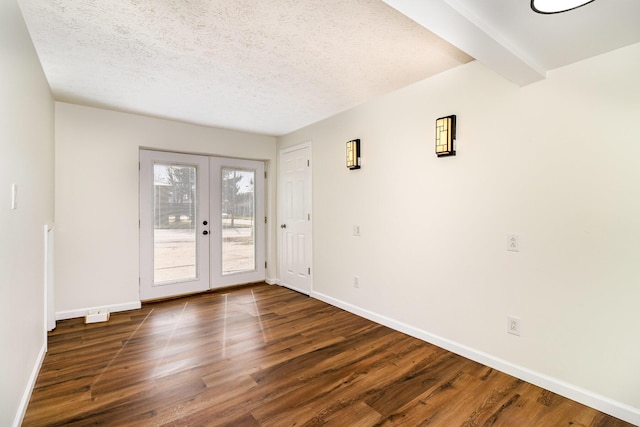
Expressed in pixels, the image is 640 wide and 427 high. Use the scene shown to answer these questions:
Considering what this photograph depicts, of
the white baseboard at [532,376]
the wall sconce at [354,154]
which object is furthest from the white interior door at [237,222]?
the white baseboard at [532,376]

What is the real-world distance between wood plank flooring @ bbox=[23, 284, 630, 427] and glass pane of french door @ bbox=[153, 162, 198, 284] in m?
1.00

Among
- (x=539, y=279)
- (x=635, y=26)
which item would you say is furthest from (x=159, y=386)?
(x=635, y=26)

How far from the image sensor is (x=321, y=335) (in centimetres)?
308

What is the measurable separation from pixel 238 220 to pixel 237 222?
0.04m

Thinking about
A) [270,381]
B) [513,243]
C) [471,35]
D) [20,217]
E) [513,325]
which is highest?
[471,35]

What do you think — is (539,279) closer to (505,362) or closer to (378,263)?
(505,362)

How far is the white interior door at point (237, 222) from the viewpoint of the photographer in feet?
15.2

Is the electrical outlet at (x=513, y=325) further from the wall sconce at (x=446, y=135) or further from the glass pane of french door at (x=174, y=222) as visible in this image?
the glass pane of french door at (x=174, y=222)

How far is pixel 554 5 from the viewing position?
4.88 feet

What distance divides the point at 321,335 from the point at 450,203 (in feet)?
5.92

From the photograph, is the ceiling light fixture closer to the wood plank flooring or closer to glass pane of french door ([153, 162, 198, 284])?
the wood plank flooring

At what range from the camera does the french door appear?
411cm

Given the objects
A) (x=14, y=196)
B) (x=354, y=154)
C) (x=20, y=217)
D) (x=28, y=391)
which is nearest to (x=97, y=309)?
(x=28, y=391)

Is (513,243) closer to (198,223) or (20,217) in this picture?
(20,217)
